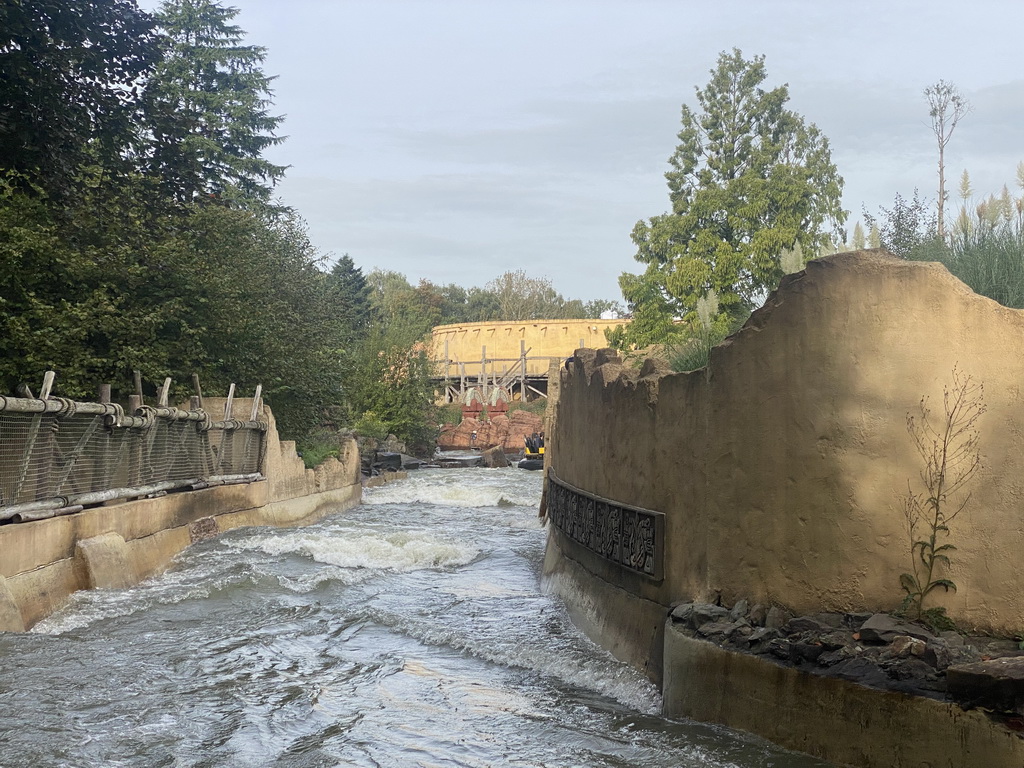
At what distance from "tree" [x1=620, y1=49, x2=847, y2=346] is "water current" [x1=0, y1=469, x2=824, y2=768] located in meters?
16.1

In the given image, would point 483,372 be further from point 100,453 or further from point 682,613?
point 682,613

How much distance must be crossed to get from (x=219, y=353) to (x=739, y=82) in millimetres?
18321

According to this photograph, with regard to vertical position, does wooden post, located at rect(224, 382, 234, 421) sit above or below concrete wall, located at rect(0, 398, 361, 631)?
above

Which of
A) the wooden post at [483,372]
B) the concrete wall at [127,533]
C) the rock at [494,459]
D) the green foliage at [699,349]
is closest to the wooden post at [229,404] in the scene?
the concrete wall at [127,533]

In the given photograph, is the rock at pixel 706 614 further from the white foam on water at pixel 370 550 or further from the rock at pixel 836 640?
the white foam on water at pixel 370 550

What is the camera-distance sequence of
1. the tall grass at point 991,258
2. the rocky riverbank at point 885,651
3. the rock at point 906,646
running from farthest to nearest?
the tall grass at point 991,258, the rock at point 906,646, the rocky riverbank at point 885,651

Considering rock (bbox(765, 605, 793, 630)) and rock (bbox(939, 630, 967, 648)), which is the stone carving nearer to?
rock (bbox(765, 605, 793, 630))

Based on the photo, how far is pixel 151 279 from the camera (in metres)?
Result: 18.8

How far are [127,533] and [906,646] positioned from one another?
9568 mm

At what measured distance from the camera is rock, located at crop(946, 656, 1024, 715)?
4664 millimetres

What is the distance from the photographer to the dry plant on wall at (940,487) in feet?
19.0

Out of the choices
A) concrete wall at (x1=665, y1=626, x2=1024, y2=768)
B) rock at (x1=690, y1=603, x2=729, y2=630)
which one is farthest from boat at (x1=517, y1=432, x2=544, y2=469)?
concrete wall at (x1=665, y1=626, x2=1024, y2=768)

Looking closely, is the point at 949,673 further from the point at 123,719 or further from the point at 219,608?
the point at 219,608

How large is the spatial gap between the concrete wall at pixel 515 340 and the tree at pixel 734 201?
33.9 meters
